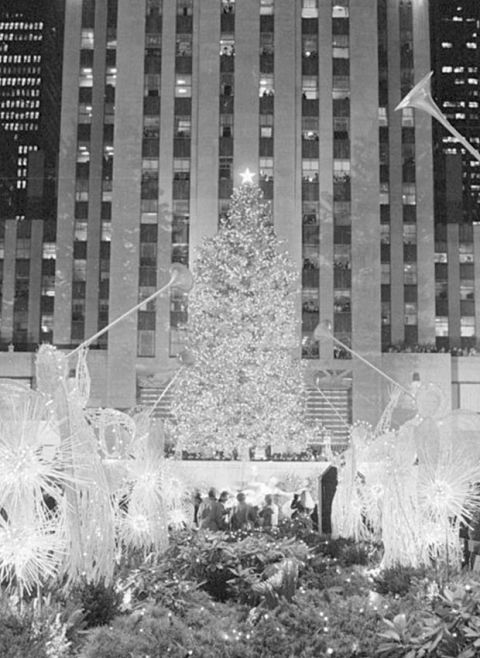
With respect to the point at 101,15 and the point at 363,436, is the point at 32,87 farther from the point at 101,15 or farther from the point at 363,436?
the point at 363,436

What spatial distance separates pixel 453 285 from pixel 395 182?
28.9ft

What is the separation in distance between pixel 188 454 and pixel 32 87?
12429 centimetres

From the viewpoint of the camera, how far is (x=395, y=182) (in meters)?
62.2

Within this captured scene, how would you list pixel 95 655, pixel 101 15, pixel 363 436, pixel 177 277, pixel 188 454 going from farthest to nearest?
pixel 101 15 → pixel 188 454 → pixel 177 277 → pixel 363 436 → pixel 95 655

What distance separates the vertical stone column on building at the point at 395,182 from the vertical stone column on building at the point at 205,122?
13.6 metres

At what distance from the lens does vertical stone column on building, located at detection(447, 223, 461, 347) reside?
64.0 metres

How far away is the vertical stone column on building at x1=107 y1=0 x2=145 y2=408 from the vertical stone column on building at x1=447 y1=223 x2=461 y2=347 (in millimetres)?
24574

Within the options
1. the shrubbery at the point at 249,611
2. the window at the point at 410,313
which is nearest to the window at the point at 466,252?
the window at the point at 410,313

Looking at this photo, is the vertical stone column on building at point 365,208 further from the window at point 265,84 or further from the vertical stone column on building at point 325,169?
the window at point 265,84

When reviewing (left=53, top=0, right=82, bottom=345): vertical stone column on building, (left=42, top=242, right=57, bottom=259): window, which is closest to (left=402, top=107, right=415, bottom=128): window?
(left=53, top=0, right=82, bottom=345): vertical stone column on building

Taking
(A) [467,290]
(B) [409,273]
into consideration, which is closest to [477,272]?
(A) [467,290]

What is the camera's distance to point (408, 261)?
60.3m

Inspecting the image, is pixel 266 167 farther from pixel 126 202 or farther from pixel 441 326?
pixel 441 326

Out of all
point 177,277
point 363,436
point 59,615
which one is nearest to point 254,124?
point 177,277
